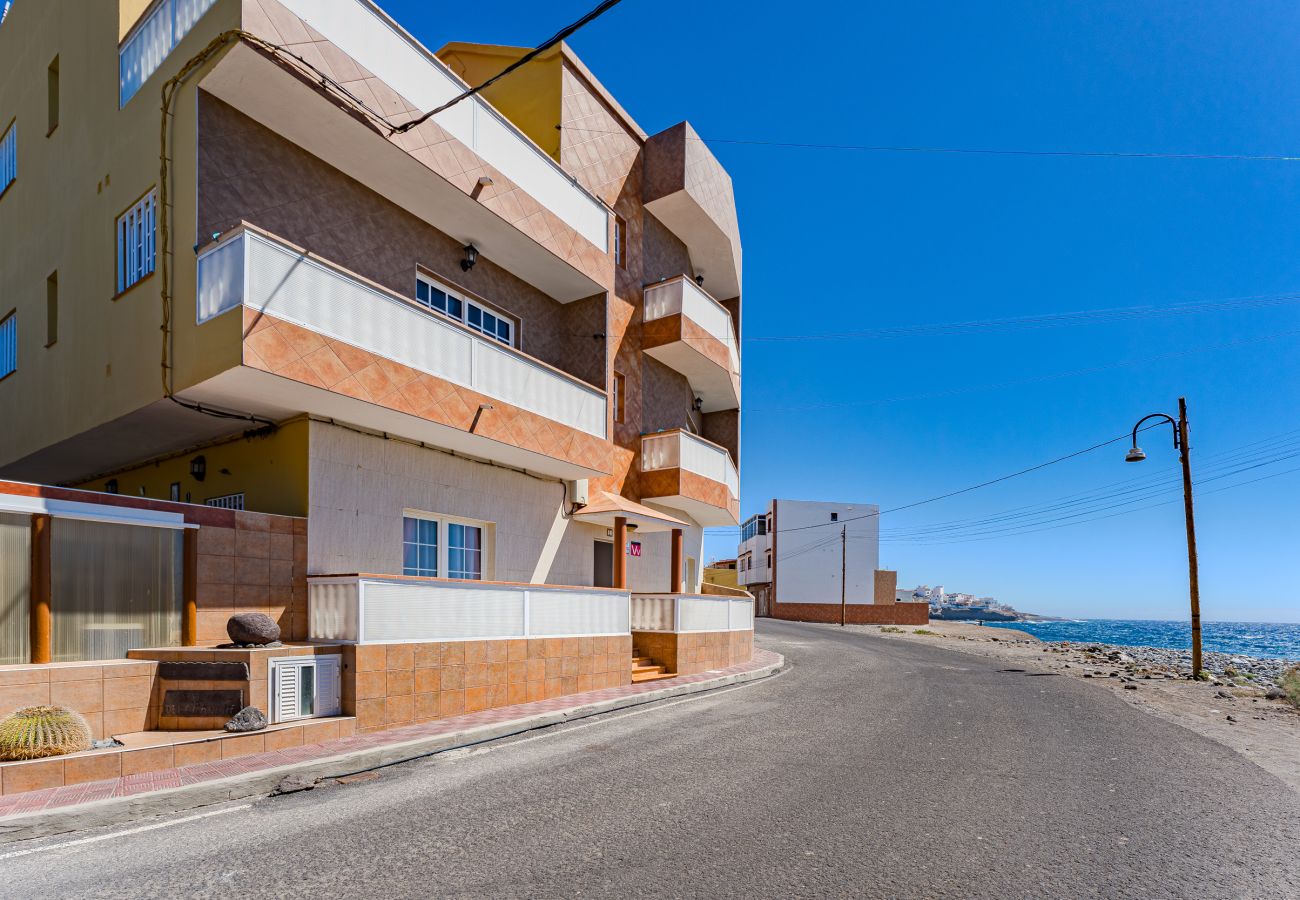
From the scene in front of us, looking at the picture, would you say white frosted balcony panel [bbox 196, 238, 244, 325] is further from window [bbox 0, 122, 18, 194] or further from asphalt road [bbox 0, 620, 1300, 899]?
window [bbox 0, 122, 18, 194]

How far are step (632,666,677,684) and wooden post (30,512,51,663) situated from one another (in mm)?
9182

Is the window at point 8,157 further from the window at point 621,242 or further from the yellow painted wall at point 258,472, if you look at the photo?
the window at point 621,242

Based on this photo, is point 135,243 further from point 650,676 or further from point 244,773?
point 650,676

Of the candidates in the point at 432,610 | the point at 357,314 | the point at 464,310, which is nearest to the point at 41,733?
the point at 432,610

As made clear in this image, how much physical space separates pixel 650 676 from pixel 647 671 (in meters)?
0.21

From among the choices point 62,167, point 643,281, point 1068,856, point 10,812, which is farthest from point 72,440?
point 1068,856

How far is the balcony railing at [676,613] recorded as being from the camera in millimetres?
16047

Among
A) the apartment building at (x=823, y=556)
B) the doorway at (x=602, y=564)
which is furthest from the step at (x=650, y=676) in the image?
the apartment building at (x=823, y=556)

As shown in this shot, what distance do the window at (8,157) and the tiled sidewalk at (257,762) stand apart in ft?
44.6

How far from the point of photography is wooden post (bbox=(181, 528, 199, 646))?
877cm

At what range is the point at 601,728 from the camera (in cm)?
1034

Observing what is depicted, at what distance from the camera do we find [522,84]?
56.6 feet

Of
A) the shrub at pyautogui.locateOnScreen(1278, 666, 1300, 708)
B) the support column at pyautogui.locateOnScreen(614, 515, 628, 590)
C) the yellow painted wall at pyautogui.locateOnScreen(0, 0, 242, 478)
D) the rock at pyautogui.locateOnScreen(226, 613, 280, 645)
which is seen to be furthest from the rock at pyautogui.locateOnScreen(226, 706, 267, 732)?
the shrub at pyautogui.locateOnScreen(1278, 666, 1300, 708)

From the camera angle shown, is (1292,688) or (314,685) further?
(1292,688)
